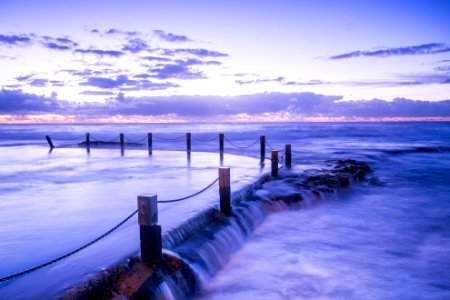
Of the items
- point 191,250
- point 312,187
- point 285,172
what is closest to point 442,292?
point 191,250

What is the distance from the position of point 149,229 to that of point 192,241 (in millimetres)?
1813

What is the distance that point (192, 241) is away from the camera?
20.6 ft

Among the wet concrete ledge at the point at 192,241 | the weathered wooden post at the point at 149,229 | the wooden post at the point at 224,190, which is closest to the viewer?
the wet concrete ledge at the point at 192,241

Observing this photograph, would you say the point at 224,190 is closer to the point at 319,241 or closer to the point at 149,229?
the point at 319,241

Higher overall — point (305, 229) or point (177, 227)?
point (177, 227)

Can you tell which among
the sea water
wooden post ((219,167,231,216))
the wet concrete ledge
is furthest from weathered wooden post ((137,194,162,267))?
wooden post ((219,167,231,216))

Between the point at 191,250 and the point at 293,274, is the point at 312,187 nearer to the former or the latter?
the point at 293,274

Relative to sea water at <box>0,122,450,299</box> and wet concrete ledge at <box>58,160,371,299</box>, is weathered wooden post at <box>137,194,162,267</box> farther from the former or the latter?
sea water at <box>0,122,450,299</box>

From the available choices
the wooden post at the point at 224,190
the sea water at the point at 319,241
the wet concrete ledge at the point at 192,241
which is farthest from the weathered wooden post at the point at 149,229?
the wooden post at the point at 224,190

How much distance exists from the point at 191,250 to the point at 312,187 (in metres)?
6.52

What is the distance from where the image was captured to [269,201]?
9992 millimetres

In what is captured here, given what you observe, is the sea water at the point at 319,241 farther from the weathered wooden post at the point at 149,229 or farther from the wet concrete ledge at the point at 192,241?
the weathered wooden post at the point at 149,229

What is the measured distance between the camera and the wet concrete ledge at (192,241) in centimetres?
431

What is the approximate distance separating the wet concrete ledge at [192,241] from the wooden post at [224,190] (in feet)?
0.48
